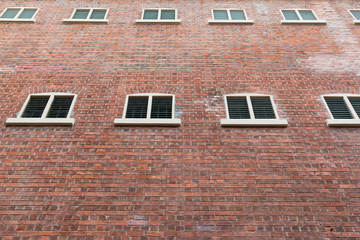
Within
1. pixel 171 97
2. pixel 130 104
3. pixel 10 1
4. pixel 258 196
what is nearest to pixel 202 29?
pixel 171 97

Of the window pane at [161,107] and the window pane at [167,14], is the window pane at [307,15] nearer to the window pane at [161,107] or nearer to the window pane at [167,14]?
the window pane at [167,14]

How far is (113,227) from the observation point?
16.3ft

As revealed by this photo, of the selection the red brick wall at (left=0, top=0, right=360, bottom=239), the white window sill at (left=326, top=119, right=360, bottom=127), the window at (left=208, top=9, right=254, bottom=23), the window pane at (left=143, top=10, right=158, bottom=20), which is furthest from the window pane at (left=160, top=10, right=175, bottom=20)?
the white window sill at (left=326, top=119, right=360, bottom=127)

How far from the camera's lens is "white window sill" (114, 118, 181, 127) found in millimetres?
6539

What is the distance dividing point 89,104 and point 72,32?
3.89m

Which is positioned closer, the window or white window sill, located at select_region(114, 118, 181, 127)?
white window sill, located at select_region(114, 118, 181, 127)

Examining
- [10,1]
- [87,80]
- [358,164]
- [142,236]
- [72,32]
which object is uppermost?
[10,1]

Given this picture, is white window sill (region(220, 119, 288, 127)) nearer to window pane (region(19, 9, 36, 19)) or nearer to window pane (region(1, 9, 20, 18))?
window pane (region(19, 9, 36, 19))

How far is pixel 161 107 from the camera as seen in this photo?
23.2 ft

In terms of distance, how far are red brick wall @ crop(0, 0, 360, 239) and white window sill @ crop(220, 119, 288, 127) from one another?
0.14 meters

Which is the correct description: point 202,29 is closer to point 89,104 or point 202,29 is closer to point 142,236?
point 89,104

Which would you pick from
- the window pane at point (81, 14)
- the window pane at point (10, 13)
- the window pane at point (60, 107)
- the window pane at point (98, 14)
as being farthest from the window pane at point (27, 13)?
the window pane at point (60, 107)

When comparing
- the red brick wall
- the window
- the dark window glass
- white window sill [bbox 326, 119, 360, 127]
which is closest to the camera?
the red brick wall

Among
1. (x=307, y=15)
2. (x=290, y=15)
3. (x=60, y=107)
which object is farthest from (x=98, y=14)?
(x=307, y=15)
